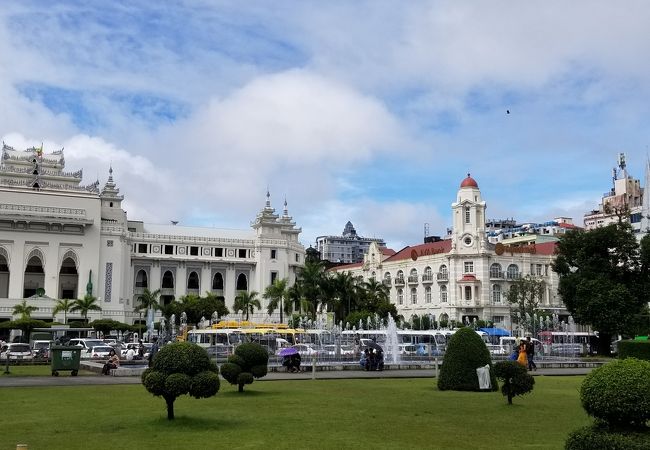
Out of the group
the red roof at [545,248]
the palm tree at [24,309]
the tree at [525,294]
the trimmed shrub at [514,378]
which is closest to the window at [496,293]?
the tree at [525,294]

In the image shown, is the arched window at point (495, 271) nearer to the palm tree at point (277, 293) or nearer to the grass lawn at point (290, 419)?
the palm tree at point (277, 293)

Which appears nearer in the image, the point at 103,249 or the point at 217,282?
the point at 103,249

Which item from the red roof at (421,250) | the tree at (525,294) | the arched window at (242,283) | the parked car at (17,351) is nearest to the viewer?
the parked car at (17,351)

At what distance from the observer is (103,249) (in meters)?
76.8

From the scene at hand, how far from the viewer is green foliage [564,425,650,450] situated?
7609 mm

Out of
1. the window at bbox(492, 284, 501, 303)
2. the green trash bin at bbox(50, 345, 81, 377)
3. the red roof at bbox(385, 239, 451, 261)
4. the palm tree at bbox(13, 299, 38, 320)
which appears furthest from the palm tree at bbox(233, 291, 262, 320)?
the green trash bin at bbox(50, 345, 81, 377)

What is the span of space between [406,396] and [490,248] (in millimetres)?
65963

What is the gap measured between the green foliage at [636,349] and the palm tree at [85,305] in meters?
50.5

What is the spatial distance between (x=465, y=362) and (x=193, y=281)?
228 ft

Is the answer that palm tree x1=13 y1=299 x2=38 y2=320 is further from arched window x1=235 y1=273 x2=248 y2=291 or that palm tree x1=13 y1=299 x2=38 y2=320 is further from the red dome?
the red dome

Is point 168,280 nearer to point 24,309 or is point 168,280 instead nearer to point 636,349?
point 24,309

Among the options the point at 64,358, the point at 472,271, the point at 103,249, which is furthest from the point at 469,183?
the point at 64,358

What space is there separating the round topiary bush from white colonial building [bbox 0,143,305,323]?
5843cm

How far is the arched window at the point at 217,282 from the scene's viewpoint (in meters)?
87.4
